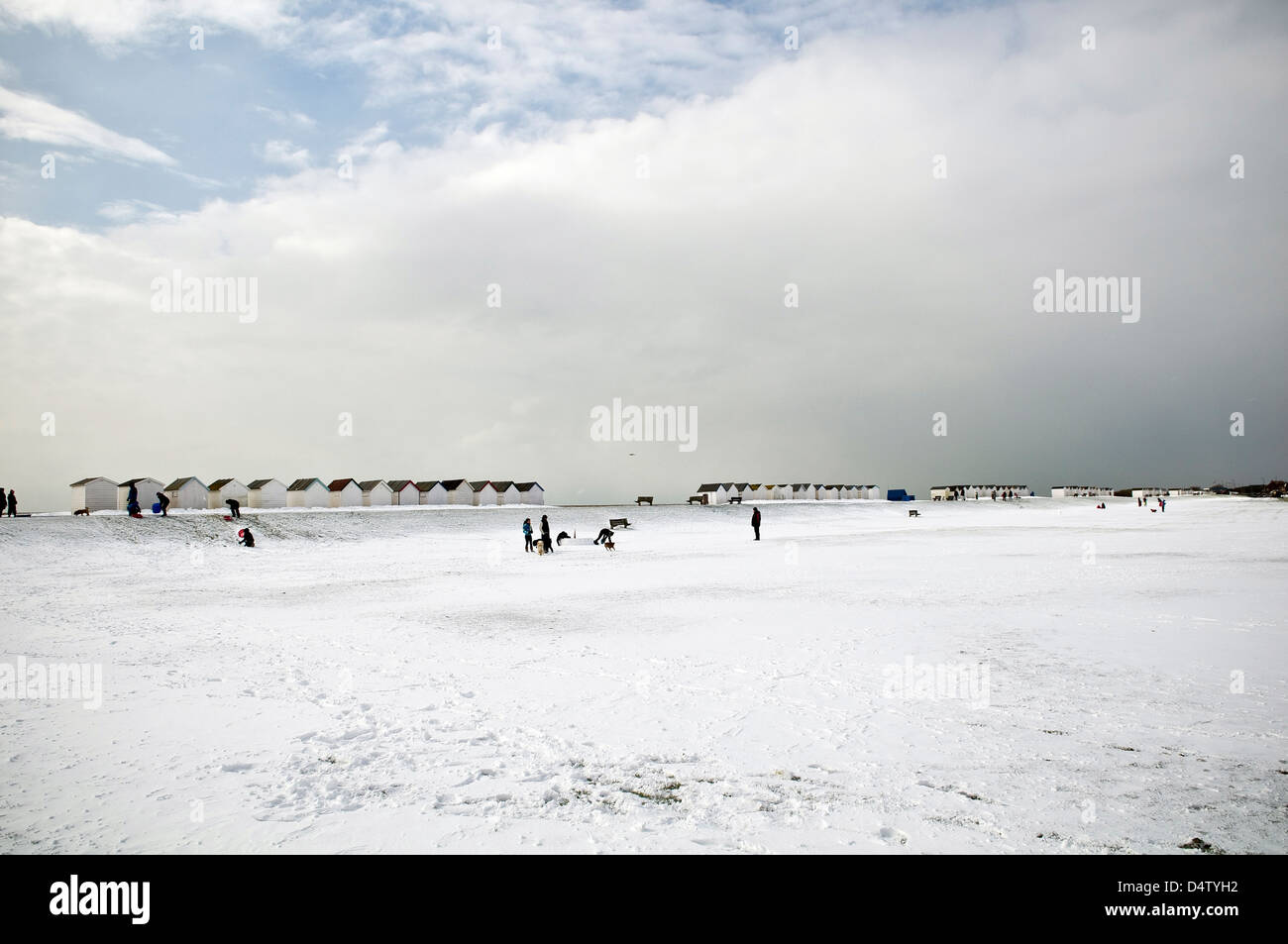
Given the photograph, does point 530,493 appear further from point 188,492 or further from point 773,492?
point 773,492

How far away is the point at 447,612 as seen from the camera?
51.5ft

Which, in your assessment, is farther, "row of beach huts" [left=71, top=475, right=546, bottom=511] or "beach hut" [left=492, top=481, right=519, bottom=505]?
"beach hut" [left=492, top=481, right=519, bottom=505]

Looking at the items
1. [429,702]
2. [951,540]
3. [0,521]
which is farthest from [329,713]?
[0,521]

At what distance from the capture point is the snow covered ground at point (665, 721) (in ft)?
17.0

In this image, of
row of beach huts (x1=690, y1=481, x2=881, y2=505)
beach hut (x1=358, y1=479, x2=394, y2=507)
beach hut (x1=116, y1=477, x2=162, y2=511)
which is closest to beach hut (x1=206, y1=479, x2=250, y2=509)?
beach hut (x1=116, y1=477, x2=162, y2=511)

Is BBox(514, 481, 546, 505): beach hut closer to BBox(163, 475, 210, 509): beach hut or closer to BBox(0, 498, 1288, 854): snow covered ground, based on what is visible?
BBox(163, 475, 210, 509): beach hut

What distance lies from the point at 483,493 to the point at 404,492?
10.5 metres

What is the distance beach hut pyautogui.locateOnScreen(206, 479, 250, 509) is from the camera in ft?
216

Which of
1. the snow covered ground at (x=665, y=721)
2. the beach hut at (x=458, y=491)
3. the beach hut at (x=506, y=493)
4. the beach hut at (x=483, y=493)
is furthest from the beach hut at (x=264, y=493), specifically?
the snow covered ground at (x=665, y=721)

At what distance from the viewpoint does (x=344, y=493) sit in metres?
78.2

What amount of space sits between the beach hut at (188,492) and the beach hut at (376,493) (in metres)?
17.3

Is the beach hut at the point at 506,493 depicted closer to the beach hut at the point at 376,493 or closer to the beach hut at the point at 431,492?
the beach hut at the point at 431,492

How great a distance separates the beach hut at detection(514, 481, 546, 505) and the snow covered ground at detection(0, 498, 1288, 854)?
78907 mm
